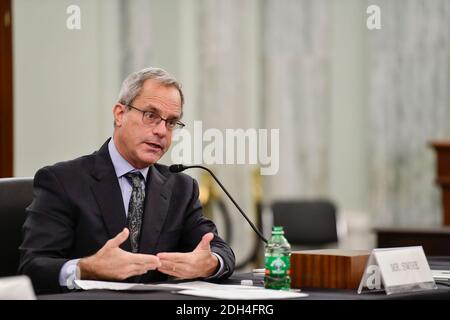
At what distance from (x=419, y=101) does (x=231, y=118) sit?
62.3 inches

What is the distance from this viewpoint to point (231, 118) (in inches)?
273

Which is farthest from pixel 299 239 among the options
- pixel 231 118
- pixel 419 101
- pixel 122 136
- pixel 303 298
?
pixel 303 298

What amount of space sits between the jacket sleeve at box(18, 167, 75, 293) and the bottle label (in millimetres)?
596

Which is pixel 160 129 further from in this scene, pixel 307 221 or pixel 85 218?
pixel 307 221

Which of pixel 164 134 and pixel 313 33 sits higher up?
pixel 313 33

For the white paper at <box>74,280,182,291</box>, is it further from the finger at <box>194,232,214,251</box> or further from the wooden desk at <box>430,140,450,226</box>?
the wooden desk at <box>430,140,450,226</box>

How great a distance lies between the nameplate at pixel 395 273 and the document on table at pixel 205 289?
0.20 meters

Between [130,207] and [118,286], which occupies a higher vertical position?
[130,207]

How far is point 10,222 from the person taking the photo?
290 centimetres

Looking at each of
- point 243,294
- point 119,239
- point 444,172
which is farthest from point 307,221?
point 243,294

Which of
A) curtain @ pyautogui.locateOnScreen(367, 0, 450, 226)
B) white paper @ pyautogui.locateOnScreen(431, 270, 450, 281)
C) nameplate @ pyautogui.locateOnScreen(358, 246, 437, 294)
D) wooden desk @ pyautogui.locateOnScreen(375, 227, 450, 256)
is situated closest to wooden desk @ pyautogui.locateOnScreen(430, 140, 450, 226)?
wooden desk @ pyautogui.locateOnScreen(375, 227, 450, 256)

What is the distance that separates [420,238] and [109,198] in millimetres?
2822

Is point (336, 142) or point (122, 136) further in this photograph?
point (336, 142)
